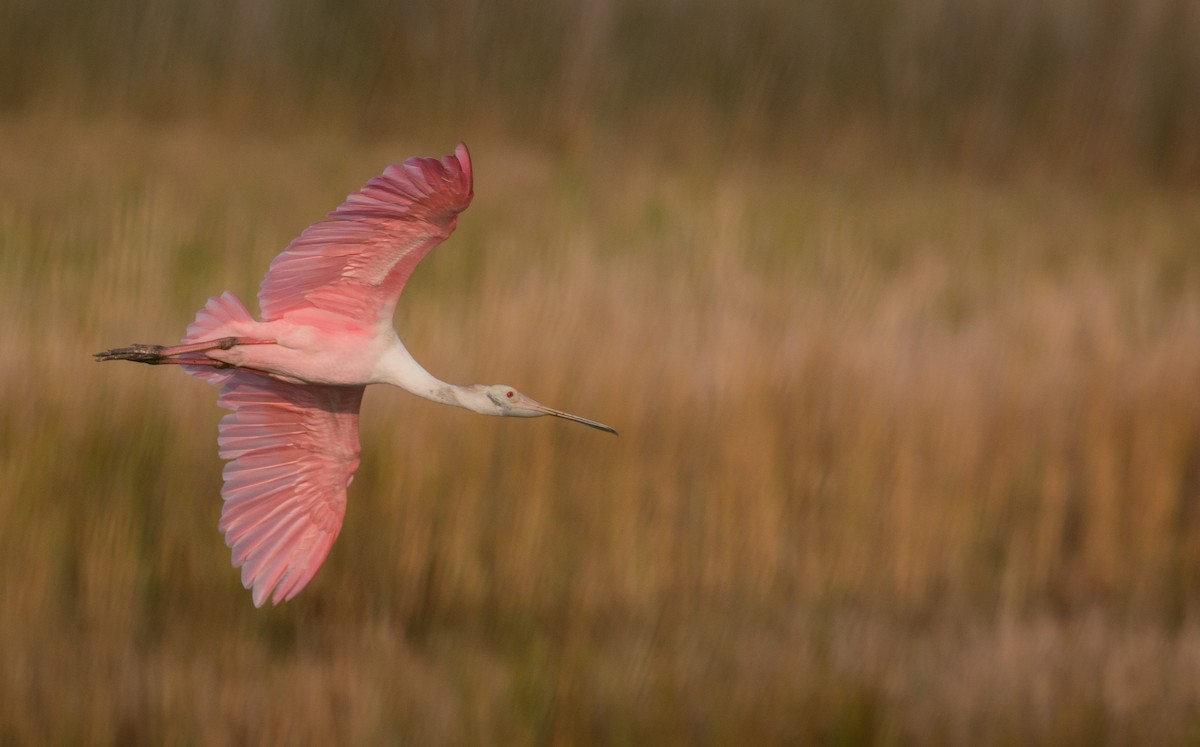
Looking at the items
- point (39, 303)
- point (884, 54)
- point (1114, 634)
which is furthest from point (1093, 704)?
point (884, 54)

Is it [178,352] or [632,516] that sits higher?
[178,352]

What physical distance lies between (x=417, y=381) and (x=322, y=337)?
0.22m

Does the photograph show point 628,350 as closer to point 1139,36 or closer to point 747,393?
point 747,393

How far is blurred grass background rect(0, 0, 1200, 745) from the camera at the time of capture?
544 centimetres

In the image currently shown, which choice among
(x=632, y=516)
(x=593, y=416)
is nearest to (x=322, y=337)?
(x=593, y=416)

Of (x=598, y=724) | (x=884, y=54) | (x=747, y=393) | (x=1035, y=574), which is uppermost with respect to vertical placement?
(x=884, y=54)

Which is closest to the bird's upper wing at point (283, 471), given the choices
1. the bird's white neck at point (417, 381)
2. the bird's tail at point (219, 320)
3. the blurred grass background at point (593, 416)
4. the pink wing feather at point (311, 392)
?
the pink wing feather at point (311, 392)

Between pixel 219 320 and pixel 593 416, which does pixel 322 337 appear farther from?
pixel 593 416

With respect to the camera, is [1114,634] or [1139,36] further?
[1139,36]

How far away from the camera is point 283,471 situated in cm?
444

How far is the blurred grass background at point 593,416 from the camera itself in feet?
17.8

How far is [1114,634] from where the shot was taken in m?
6.35

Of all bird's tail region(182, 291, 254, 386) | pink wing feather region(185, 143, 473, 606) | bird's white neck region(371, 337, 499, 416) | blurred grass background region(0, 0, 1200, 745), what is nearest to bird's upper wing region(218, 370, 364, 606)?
pink wing feather region(185, 143, 473, 606)

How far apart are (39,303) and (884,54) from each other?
6.10 meters
